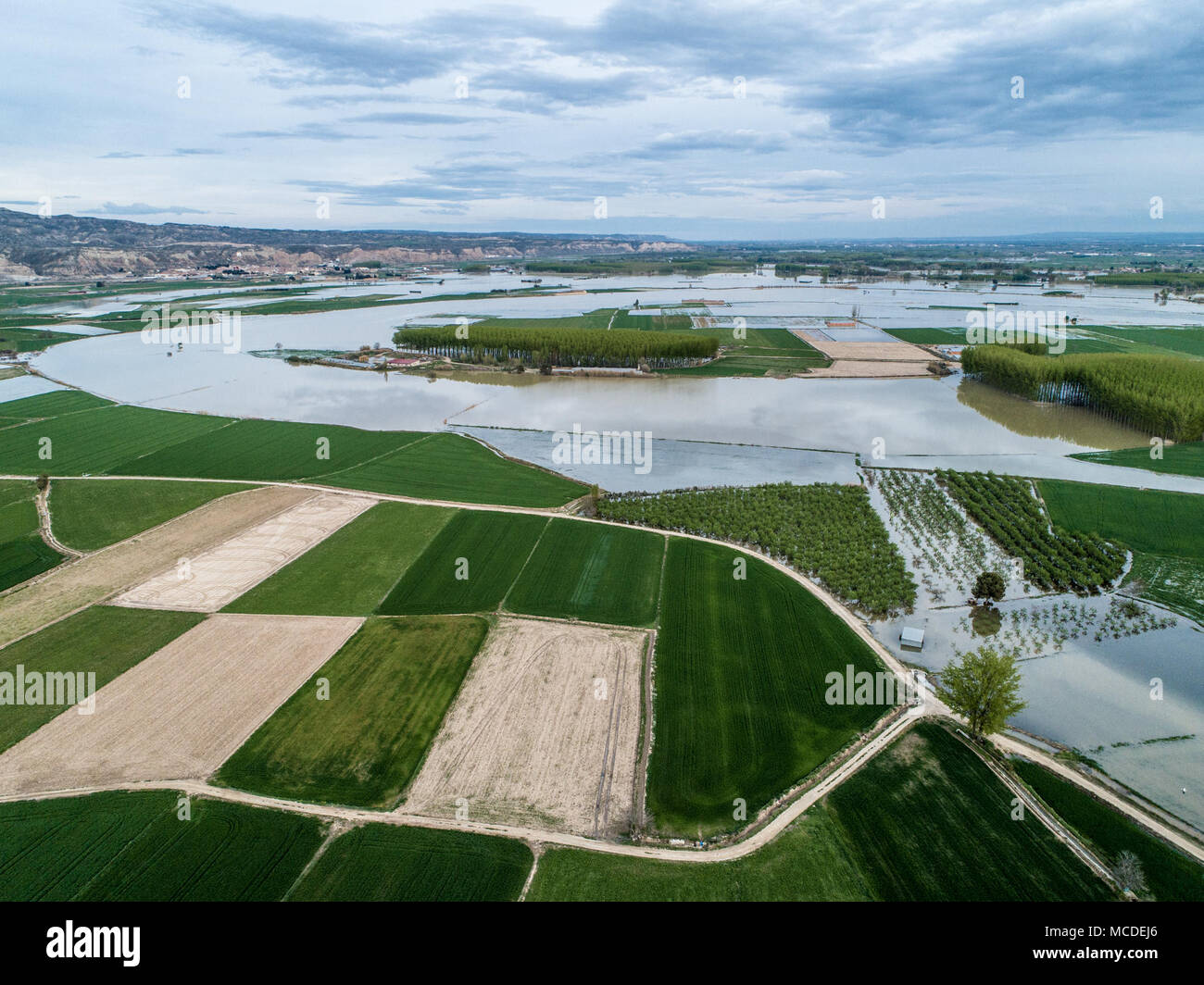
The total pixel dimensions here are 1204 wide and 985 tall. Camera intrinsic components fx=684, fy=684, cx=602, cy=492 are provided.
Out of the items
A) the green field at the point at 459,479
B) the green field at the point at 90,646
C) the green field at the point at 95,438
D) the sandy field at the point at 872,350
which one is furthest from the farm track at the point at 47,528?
the sandy field at the point at 872,350

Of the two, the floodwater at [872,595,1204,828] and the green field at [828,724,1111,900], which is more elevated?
the floodwater at [872,595,1204,828]

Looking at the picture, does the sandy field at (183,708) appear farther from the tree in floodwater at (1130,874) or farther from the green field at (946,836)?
the tree in floodwater at (1130,874)

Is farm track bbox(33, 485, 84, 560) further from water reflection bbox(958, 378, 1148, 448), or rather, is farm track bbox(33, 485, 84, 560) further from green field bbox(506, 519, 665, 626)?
→ water reflection bbox(958, 378, 1148, 448)

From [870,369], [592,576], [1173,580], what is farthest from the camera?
[870,369]

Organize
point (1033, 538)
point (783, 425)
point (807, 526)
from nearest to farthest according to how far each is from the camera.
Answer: point (1033, 538), point (807, 526), point (783, 425)

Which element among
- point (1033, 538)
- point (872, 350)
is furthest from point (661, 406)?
point (872, 350)

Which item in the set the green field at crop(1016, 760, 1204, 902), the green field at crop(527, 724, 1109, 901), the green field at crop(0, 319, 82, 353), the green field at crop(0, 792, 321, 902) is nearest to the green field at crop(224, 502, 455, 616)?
the green field at crop(0, 792, 321, 902)

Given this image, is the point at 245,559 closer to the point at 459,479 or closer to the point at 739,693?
the point at 459,479
